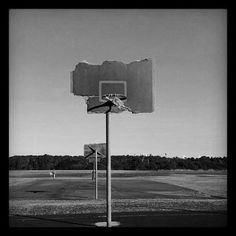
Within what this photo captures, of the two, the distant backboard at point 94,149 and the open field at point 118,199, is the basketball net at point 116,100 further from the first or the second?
the distant backboard at point 94,149

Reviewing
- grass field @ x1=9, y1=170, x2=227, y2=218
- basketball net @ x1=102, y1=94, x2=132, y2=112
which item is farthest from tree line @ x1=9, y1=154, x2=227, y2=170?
basketball net @ x1=102, y1=94, x2=132, y2=112

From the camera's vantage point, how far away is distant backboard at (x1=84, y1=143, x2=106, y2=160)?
13.5 meters

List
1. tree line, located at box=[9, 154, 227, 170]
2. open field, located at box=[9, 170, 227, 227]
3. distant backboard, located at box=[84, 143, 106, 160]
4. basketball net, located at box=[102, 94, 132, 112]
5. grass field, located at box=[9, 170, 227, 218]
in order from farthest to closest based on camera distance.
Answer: tree line, located at box=[9, 154, 227, 170] → distant backboard, located at box=[84, 143, 106, 160] → grass field, located at box=[9, 170, 227, 218] → open field, located at box=[9, 170, 227, 227] → basketball net, located at box=[102, 94, 132, 112]

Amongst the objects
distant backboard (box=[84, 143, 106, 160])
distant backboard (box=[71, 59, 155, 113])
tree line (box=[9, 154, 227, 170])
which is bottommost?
tree line (box=[9, 154, 227, 170])

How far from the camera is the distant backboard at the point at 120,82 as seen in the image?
7.91m

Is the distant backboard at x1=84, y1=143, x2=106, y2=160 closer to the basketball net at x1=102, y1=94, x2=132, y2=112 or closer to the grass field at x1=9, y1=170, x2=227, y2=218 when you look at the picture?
the grass field at x1=9, y1=170, x2=227, y2=218

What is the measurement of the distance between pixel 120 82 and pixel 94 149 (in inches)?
238

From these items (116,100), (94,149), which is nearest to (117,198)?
(94,149)

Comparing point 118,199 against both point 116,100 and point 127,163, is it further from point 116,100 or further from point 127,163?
point 127,163

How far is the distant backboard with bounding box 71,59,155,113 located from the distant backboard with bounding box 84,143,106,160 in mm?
5529
